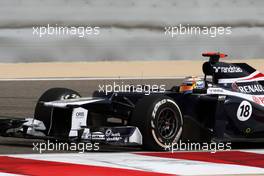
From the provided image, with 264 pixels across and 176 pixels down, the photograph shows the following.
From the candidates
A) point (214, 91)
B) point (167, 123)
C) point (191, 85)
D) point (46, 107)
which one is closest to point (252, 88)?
point (214, 91)

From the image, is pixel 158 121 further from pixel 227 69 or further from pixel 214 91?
pixel 227 69

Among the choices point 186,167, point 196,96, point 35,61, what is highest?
point 35,61

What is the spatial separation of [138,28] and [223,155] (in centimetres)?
1318

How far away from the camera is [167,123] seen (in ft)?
30.8

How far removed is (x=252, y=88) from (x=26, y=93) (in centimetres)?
788

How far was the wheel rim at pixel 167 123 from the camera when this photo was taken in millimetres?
9250

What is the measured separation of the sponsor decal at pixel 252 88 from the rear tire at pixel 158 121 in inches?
37.0

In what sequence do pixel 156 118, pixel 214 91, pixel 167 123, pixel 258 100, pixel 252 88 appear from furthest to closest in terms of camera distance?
pixel 252 88 < pixel 258 100 < pixel 214 91 < pixel 167 123 < pixel 156 118

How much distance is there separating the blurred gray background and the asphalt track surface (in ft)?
3.77

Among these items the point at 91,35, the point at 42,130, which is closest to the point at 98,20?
the point at 91,35

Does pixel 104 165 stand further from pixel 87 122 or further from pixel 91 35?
pixel 91 35

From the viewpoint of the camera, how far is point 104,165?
804cm

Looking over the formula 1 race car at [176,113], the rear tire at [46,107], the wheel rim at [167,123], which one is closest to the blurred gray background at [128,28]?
the rear tire at [46,107]

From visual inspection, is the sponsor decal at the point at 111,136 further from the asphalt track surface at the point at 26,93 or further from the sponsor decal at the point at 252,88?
the sponsor decal at the point at 252,88
